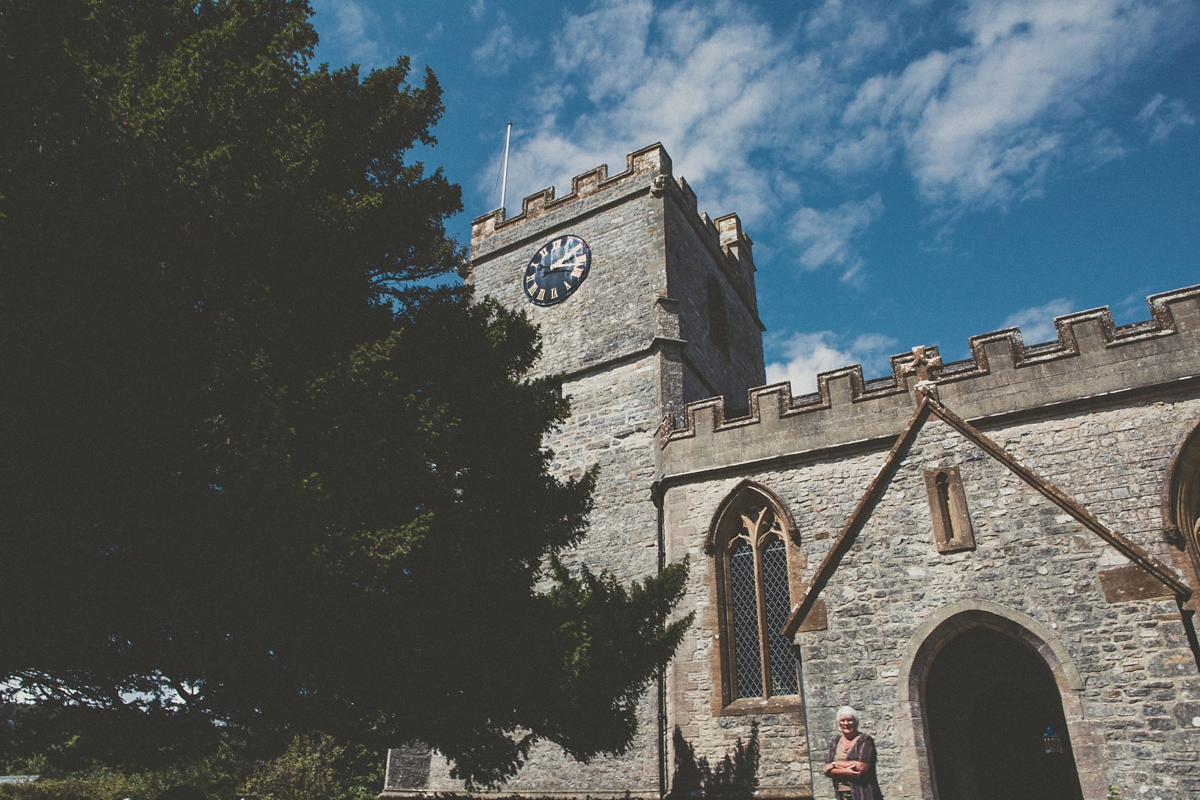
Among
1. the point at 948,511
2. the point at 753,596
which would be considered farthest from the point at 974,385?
the point at 753,596

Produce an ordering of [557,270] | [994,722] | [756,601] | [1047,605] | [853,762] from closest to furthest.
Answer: [853,762] → [1047,605] → [994,722] → [756,601] → [557,270]

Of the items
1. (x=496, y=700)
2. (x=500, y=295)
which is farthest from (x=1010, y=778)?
(x=500, y=295)

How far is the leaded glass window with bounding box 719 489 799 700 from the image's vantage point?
1063cm

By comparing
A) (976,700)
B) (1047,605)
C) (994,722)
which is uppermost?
(1047,605)

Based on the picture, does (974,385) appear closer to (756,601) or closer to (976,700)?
(976,700)

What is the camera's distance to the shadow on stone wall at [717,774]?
32.8 feet

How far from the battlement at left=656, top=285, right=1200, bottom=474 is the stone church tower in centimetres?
3

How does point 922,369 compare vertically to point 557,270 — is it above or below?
below

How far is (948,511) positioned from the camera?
729 cm

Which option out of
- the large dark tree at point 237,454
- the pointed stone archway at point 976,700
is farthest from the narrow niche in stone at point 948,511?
the large dark tree at point 237,454

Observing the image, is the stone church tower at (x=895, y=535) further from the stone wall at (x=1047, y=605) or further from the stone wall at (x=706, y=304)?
the stone wall at (x=706, y=304)

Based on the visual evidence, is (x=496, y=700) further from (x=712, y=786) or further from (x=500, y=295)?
(x=500, y=295)

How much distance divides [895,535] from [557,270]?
11896 millimetres

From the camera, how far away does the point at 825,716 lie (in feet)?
23.0
